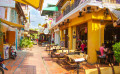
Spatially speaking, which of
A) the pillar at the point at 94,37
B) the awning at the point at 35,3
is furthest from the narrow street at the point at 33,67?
the awning at the point at 35,3

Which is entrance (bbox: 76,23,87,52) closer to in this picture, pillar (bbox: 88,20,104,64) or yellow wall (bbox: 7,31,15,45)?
pillar (bbox: 88,20,104,64)

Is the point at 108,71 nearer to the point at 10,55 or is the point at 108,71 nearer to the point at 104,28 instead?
the point at 104,28

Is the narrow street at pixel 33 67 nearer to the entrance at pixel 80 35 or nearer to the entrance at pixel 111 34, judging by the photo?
the entrance at pixel 111 34

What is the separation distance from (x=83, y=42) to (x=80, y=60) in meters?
6.27

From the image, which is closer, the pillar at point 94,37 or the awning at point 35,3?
the awning at point 35,3

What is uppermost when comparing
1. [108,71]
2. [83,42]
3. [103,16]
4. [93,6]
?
[93,6]

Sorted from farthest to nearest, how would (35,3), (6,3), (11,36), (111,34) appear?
1. (11,36)
2. (111,34)
3. (6,3)
4. (35,3)

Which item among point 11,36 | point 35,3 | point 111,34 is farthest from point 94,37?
point 11,36

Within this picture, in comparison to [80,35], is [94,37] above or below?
below

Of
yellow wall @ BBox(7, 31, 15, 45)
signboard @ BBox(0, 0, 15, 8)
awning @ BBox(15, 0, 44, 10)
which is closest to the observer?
awning @ BBox(15, 0, 44, 10)

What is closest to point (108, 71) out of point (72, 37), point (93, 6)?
point (93, 6)

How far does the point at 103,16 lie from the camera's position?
26.1ft

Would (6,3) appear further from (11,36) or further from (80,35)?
(80,35)

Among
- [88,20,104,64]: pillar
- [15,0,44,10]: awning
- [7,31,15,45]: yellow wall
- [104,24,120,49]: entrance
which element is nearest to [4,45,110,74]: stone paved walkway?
[88,20,104,64]: pillar
